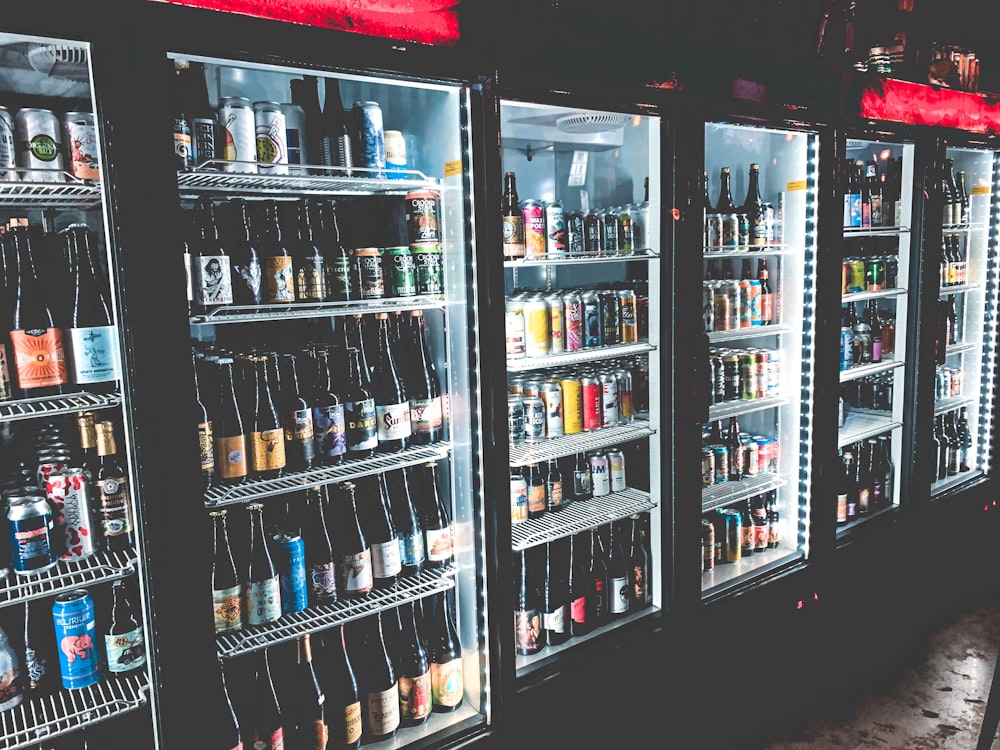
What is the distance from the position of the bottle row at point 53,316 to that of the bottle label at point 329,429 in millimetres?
530

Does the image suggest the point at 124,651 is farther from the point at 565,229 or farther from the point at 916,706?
the point at 916,706

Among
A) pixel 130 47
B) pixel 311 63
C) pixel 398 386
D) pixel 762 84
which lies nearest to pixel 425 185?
pixel 311 63

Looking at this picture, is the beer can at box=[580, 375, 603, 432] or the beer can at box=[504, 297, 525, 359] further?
the beer can at box=[580, 375, 603, 432]

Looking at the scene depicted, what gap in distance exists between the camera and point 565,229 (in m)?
2.74

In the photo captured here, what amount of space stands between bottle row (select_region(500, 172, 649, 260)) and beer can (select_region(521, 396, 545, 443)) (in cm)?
52

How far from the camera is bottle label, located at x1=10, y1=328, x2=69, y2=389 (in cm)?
174

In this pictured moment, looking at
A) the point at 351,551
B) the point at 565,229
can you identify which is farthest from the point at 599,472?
the point at 351,551

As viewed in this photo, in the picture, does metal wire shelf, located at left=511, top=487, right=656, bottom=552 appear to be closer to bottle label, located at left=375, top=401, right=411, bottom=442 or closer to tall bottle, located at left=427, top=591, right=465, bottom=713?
tall bottle, located at left=427, top=591, right=465, bottom=713

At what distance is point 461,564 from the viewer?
93.2 inches

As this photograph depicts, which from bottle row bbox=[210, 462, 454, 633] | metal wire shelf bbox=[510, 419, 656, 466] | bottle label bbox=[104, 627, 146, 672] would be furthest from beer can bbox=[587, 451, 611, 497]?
bottle label bbox=[104, 627, 146, 672]

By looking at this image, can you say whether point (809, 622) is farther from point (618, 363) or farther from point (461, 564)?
point (461, 564)

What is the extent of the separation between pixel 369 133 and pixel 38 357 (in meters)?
1.03

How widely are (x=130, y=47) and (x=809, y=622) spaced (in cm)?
317

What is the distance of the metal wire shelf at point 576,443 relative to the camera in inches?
100
